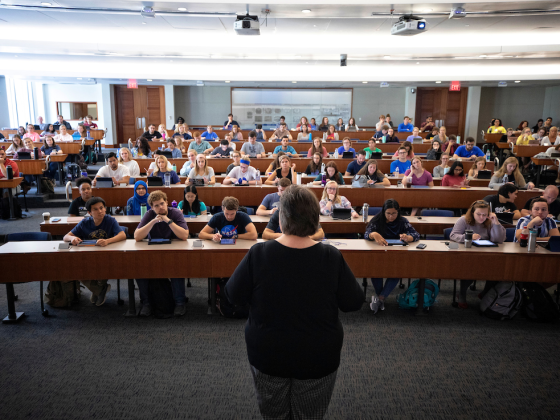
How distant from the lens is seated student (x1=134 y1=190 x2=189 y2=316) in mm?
4344

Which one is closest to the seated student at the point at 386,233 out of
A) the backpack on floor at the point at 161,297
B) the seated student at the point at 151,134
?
the backpack on floor at the point at 161,297

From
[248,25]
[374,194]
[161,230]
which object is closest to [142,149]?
[248,25]

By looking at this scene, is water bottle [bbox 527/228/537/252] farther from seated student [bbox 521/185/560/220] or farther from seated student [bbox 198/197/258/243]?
seated student [bbox 198/197/258/243]

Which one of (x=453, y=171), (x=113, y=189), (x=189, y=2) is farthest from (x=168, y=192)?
(x=453, y=171)

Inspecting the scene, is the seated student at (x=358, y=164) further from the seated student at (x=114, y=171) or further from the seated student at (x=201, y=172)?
the seated student at (x=114, y=171)

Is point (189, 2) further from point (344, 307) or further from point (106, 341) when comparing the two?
point (344, 307)

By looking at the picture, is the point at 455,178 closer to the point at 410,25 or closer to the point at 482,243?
the point at 410,25

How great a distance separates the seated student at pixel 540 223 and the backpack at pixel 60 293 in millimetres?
4801

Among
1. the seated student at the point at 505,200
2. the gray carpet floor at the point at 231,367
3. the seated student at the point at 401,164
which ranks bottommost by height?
the gray carpet floor at the point at 231,367

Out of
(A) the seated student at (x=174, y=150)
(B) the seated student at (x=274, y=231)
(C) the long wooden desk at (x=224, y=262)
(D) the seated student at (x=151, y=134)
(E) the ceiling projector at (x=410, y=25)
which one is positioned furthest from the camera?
(D) the seated student at (x=151, y=134)

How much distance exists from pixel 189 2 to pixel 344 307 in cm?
554

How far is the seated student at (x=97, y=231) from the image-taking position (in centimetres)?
440

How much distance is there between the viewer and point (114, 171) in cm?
777

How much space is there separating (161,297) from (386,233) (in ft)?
8.09
